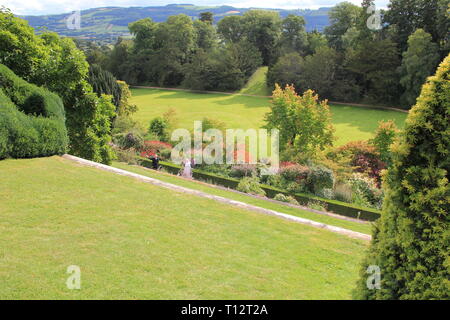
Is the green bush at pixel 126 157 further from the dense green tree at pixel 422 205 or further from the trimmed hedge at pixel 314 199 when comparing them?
the dense green tree at pixel 422 205

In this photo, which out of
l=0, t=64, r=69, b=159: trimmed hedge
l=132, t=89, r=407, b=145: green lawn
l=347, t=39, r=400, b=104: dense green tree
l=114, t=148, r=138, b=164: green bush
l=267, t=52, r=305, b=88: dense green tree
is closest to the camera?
l=0, t=64, r=69, b=159: trimmed hedge

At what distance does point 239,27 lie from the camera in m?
66.5

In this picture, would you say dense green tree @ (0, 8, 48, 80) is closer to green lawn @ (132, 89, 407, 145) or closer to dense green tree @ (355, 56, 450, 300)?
dense green tree @ (355, 56, 450, 300)

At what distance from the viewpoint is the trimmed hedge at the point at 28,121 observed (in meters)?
9.59

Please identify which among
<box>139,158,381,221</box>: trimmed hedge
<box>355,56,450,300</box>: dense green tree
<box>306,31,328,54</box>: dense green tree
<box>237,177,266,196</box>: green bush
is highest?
<box>306,31,328,54</box>: dense green tree

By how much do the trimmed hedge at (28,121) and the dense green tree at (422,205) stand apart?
28.1ft

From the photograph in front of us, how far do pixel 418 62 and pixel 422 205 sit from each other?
37550 millimetres

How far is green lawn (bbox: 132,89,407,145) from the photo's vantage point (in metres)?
31.3

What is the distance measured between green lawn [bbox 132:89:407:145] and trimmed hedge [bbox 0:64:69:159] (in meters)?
19.2

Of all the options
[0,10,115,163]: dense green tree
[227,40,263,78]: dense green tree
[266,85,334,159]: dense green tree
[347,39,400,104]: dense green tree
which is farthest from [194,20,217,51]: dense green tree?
[0,10,115,163]: dense green tree

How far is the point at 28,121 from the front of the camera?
397 inches

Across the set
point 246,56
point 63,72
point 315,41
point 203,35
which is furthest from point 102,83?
point 203,35

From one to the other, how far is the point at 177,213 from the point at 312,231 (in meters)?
2.39
